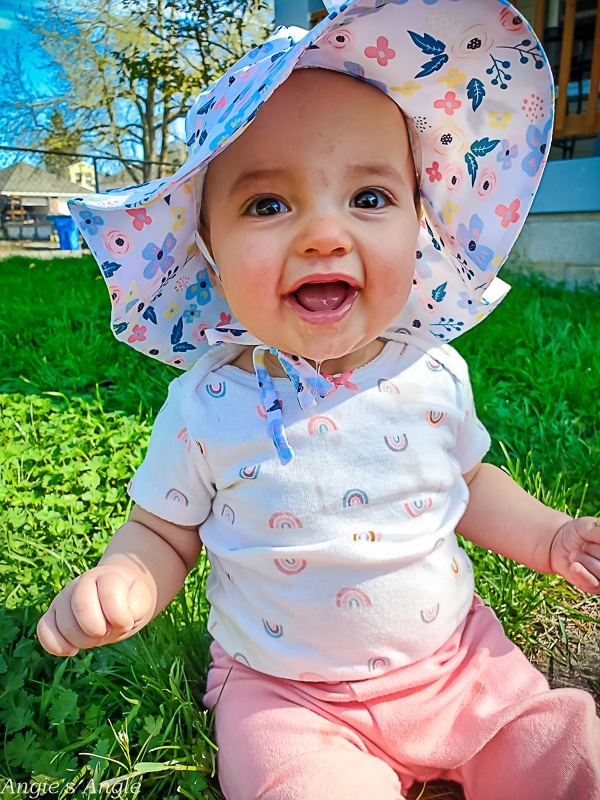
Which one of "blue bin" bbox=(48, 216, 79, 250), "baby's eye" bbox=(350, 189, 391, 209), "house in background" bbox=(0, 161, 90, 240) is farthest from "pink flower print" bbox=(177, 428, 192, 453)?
"blue bin" bbox=(48, 216, 79, 250)

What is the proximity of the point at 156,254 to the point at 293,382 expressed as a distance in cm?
37

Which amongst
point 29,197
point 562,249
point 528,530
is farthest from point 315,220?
point 29,197

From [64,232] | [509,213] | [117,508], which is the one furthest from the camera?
[64,232]

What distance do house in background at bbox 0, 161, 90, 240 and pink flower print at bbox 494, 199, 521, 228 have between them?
949 cm

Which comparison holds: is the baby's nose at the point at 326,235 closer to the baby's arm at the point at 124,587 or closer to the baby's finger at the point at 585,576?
the baby's arm at the point at 124,587

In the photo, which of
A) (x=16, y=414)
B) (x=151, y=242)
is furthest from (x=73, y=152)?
(x=151, y=242)

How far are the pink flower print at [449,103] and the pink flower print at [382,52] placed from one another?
0.15m

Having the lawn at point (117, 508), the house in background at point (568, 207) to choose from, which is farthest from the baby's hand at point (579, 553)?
the house in background at point (568, 207)

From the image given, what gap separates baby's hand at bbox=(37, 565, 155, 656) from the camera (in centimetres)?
110

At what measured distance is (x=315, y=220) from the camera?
1.09 meters

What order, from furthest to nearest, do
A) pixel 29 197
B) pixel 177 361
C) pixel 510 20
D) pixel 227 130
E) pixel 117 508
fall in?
pixel 29 197 → pixel 117 508 → pixel 177 361 → pixel 510 20 → pixel 227 130

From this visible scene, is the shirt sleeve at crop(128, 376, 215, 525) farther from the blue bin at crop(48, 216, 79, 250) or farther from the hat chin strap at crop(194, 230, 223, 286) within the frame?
the blue bin at crop(48, 216, 79, 250)

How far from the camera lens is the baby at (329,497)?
1.12 m

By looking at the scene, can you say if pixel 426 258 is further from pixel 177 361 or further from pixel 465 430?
pixel 177 361
